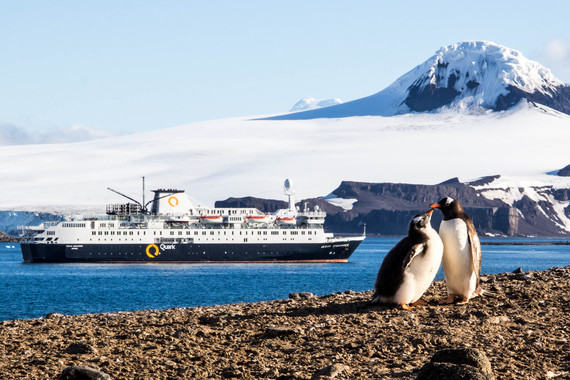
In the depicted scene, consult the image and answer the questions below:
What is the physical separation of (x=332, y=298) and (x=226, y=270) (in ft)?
157

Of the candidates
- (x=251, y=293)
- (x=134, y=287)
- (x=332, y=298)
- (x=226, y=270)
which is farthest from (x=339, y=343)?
(x=226, y=270)

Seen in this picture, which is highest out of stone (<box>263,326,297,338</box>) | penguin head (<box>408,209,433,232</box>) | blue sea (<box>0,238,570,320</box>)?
penguin head (<box>408,209,433,232</box>)

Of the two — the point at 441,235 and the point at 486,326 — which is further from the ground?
the point at 441,235

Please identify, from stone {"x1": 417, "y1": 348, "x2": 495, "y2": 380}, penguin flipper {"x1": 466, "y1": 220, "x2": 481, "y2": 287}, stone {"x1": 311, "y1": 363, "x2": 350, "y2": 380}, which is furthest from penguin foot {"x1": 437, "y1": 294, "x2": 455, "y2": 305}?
stone {"x1": 417, "y1": 348, "x2": 495, "y2": 380}

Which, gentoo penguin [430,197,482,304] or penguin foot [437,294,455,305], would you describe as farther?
penguin foot [437,294,455,305]

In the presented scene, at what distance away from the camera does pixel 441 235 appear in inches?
489

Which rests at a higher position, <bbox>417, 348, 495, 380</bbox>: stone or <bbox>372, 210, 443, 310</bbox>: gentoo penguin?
<bbox>372, 210, 443, 310</bbox>: gentoo penguin

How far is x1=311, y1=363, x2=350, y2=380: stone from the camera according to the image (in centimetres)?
852

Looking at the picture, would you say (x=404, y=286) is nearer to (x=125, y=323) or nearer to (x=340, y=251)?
(x=125, y=323)

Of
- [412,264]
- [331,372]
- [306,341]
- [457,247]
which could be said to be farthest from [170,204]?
[331,372]

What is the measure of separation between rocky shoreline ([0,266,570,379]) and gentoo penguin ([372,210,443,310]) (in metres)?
0.26

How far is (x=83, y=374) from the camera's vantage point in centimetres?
854

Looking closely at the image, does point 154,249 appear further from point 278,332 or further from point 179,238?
point 278,332

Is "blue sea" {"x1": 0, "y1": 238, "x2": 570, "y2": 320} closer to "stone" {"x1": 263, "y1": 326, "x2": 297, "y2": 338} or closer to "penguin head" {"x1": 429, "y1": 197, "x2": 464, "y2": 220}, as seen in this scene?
"penguin head" {"x1": 429, "y1": 197, "x2": 464, "y2": 220}
